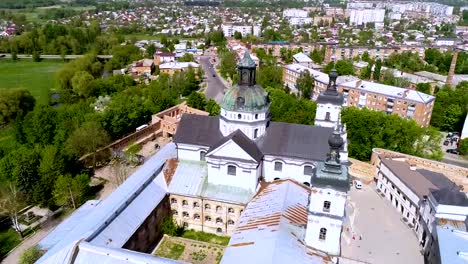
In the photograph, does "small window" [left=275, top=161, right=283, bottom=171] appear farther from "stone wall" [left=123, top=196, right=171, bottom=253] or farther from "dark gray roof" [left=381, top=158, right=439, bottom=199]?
"dark gray roof" [left=381, top=158, right=439, bottom=199]

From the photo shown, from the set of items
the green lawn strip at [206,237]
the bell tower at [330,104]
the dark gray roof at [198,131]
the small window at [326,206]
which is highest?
the bell tower at [330,104]

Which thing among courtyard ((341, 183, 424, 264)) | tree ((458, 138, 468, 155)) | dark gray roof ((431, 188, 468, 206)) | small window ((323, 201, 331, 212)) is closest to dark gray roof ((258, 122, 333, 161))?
courtyard ((341, 183, 424, 264))

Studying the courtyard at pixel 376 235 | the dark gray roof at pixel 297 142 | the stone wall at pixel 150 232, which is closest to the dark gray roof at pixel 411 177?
the courtyard at pixel 376 235

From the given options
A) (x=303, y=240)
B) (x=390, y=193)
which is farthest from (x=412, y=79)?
(x=303, y=240)

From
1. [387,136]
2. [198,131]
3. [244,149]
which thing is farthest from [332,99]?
[387,136]

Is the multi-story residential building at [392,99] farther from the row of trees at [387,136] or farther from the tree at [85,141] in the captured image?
the tree at [85,141]

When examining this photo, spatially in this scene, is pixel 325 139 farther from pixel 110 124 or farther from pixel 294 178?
pixel 110 124
